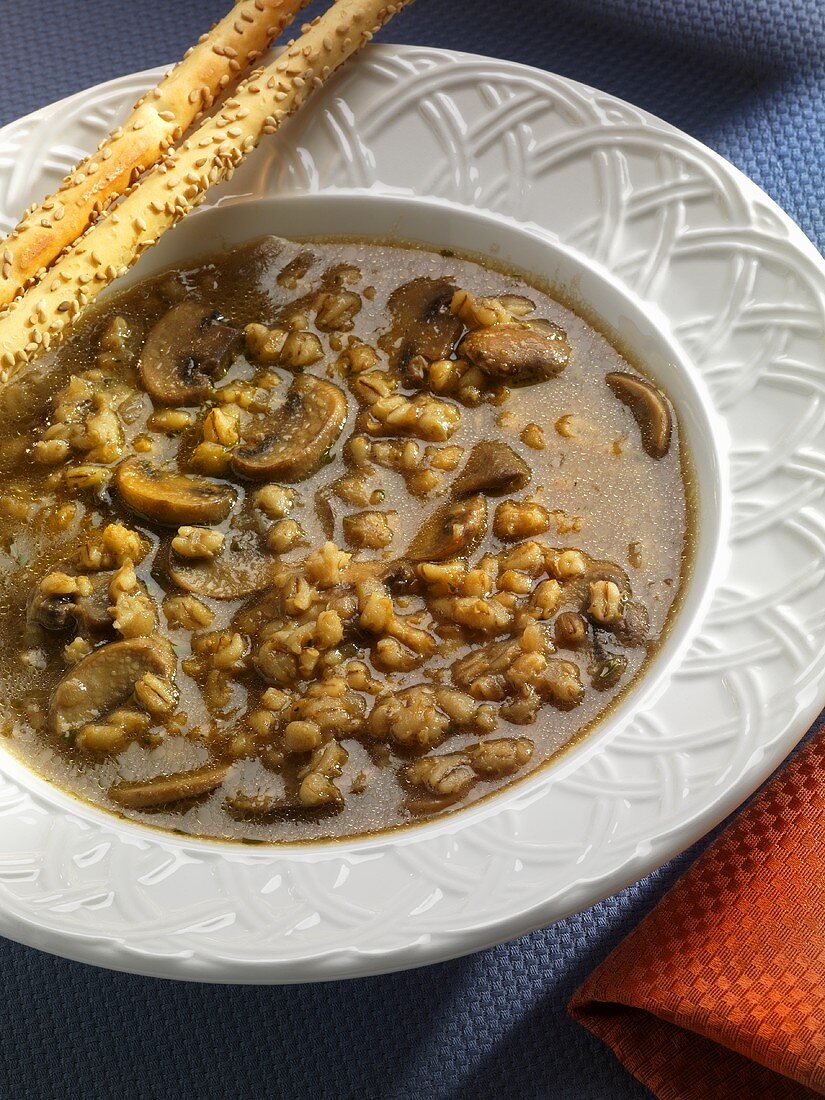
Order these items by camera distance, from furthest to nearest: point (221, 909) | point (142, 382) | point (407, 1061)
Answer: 1. point (142, 382)
2. point (407, 1061)
3. point (221, 909)

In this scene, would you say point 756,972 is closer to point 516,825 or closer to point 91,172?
point 516,825

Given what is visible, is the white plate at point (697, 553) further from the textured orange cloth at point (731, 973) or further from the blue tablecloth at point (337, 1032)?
the blue tablecloth at point (337, 1032)

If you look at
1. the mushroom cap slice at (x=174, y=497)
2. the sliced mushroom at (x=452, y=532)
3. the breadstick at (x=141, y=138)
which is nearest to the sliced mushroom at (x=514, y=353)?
the sliced mushroom at (x=452, y=532)

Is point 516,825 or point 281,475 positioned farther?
point 281,475

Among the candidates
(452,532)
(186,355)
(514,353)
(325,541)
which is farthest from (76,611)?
(514,353)

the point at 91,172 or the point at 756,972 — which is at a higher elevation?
the point at 91,172

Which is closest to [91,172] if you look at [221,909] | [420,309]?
[420,309]
